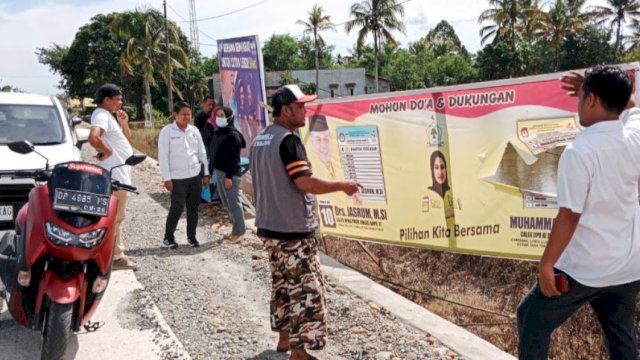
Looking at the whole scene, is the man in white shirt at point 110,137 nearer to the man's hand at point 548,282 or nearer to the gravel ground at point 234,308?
the gravel ground at point 234,308

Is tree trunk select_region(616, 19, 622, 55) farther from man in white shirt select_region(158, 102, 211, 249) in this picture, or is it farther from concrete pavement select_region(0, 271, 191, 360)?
concrete pavement select_region(0, 271, 191, 360)

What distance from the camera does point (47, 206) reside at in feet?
10.9

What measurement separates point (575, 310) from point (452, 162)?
258 cm

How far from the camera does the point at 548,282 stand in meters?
2.49

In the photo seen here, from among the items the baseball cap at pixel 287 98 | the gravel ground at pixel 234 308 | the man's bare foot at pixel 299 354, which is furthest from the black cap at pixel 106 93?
the man's bare foot at pixel 299 354

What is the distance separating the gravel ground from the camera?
3893mm

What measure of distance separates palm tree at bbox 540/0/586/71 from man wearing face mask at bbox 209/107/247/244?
44.5m

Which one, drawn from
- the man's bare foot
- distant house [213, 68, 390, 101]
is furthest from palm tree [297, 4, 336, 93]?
the man's bare foot

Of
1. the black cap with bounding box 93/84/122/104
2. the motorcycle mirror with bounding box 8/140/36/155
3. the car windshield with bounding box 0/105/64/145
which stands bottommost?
the motorcycle mirror with bounding box 8/140/36/155

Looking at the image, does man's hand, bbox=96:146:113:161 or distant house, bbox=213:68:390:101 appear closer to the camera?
man's hand, bbox=96:146:113:161

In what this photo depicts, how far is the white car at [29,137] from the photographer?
6137 mm

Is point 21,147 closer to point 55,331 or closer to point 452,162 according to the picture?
point 55,331

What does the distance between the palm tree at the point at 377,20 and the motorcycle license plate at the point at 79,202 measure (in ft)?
155

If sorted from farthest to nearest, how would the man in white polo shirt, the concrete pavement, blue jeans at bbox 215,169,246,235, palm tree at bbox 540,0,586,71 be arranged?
palm tree at bbox 540,0,586,71 < blue jeans at bbox 215,169,246,235 < the concrete pavement < the man in white polo shirt
